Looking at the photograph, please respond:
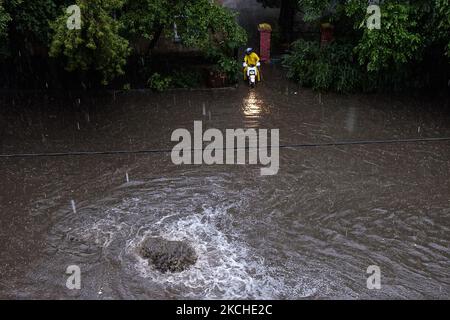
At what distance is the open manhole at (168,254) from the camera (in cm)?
807

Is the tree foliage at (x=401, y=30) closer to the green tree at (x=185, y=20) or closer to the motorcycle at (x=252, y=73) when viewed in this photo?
the motorcycle at (x=252, y=73)

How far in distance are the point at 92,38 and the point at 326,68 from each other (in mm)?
7266

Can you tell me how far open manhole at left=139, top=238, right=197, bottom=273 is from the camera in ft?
26.5

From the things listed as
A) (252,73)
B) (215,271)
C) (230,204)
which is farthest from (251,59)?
(215,271)

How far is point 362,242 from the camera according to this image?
8.77 m

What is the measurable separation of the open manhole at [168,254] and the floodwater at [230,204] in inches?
6.7

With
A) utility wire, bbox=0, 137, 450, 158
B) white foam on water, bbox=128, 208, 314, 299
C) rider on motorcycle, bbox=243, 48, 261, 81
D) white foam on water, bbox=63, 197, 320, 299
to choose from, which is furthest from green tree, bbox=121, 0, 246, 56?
white foam on water, bbox=128, 208, 314, 299

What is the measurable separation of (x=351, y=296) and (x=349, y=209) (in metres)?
2.48

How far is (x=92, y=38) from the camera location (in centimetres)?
1117

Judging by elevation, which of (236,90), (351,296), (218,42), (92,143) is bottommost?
(351,296)

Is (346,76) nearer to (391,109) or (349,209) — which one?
(391,109)

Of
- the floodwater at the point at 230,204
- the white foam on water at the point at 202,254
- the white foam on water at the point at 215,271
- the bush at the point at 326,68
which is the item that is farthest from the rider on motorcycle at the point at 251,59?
the white foam on water at the point at 215,271

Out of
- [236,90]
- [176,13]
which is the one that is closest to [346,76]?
[236,90]

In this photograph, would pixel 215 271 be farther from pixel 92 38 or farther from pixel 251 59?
pixel 251 59
